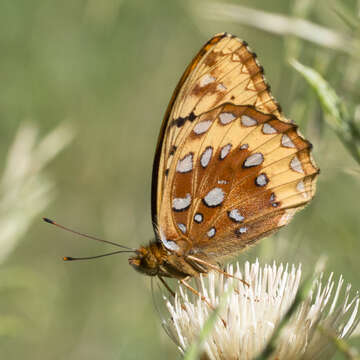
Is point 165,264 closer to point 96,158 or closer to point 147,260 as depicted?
point 147,260

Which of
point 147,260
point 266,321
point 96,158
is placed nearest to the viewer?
point 266,321

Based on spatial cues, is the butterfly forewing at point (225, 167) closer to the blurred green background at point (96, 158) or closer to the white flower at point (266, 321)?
the blurred green background at point (96, 158)

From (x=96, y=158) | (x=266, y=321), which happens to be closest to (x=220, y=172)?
(x=266, y=321)

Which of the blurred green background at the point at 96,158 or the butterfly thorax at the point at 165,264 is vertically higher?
the blurred green background at the point at 96,158

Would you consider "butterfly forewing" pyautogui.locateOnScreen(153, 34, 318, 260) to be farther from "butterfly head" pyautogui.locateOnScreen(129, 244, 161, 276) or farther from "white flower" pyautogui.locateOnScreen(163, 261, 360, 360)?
"white flower" pyautogui.locateOnScreen(163, 261, 360, 360)

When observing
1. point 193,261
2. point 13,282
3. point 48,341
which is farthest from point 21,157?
point 48,341

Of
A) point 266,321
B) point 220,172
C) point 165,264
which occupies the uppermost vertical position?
point 220,172

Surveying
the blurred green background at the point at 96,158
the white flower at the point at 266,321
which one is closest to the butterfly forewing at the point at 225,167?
the blurred green background at the point at 96,158
